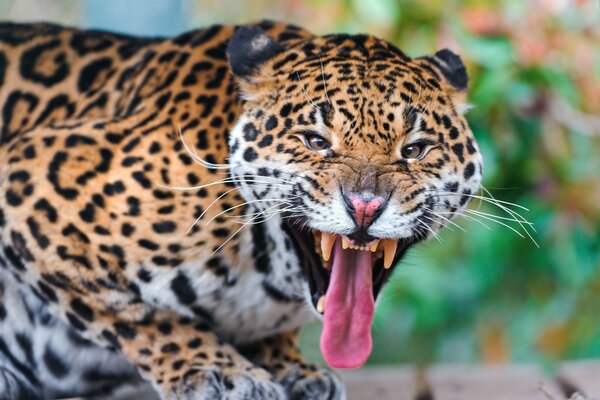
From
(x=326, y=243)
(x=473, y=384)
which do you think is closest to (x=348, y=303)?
(x=326, y=243)

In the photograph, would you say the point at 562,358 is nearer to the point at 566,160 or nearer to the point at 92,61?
the point at 566,160

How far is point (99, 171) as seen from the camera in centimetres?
402

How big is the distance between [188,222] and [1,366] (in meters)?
1.11

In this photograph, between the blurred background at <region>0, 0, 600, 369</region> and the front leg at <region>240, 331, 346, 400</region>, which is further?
the blurred background at <region>0, 0, 600, 369</region>

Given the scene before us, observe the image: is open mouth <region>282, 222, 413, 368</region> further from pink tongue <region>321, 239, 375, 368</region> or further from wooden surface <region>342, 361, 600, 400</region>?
wooden surface <region>342, 361, 600, 400</region>

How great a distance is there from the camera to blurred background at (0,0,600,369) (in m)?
6.81

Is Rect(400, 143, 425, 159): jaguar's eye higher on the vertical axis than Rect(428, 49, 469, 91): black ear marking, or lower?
lower

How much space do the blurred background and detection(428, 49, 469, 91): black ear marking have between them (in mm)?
2433

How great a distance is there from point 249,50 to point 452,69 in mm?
700

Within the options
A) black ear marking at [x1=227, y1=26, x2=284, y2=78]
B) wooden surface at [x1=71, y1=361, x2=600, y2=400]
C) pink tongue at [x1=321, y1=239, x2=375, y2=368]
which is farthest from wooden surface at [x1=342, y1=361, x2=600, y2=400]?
black ear marking at [x1=227, y1=26, x2=284, y2=78]

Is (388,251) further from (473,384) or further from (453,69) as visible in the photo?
(473,384)

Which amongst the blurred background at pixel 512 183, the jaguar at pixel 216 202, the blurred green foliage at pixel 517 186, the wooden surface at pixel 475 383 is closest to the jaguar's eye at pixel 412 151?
the jaguar at pixel 216 202

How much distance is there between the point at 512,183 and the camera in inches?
290

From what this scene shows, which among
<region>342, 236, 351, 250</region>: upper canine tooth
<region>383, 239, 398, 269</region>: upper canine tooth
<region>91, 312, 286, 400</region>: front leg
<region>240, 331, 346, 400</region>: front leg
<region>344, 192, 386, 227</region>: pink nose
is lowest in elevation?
<region>240, 331, 346, 400</region>: front leg
